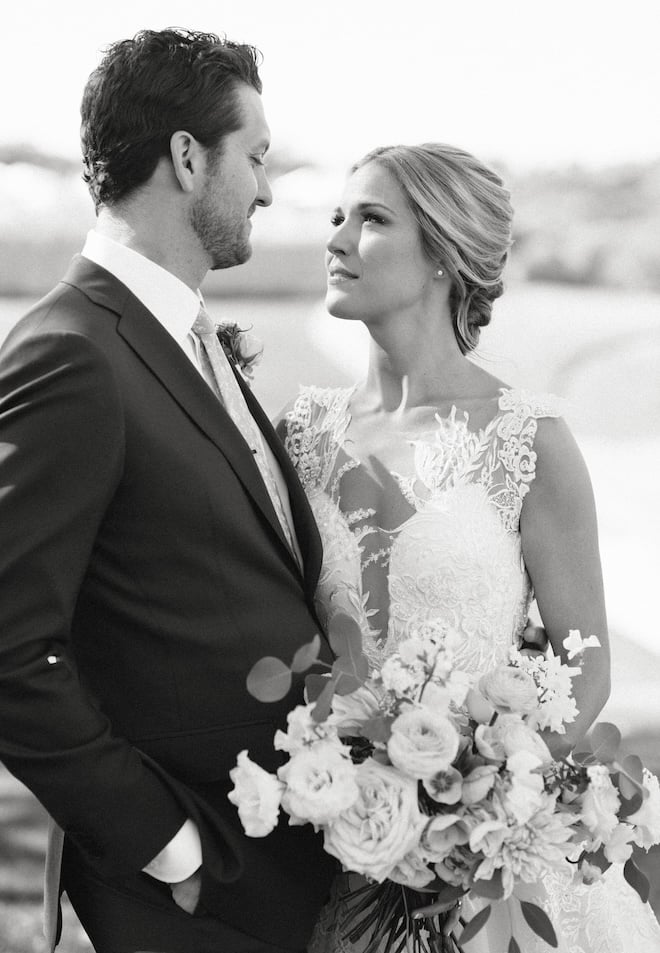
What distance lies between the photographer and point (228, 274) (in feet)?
17.4

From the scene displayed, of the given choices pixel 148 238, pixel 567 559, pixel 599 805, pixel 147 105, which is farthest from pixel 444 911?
pixel 147 105

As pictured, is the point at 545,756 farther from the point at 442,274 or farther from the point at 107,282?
the point at 442,274

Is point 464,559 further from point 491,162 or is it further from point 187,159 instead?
point 491,162

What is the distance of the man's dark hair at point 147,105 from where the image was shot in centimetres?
198

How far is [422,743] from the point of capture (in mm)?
1622

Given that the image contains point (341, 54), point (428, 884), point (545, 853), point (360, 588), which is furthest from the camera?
point (341, 54)

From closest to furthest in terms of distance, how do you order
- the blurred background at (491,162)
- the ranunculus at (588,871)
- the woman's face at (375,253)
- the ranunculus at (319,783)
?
1. the ranunculus at (319,783)
2. the ranunculus at (588,871)
3. the woman's face at (375,253)
4. the blurred background at (491,162)

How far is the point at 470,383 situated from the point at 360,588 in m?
0.53

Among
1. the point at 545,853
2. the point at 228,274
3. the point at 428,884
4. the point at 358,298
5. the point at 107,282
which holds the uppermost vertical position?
the point at 107,282

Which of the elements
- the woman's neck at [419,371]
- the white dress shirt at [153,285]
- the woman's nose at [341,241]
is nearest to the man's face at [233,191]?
the white dress shirt at [153,285]

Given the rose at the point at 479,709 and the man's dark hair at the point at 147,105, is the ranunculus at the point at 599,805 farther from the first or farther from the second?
the man's dark hair at the point at 147,105

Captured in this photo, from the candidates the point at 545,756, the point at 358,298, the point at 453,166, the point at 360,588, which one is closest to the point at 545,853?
the point at 545,756

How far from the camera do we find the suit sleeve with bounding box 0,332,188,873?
1.64 metres

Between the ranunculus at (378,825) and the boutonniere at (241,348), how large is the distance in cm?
101
